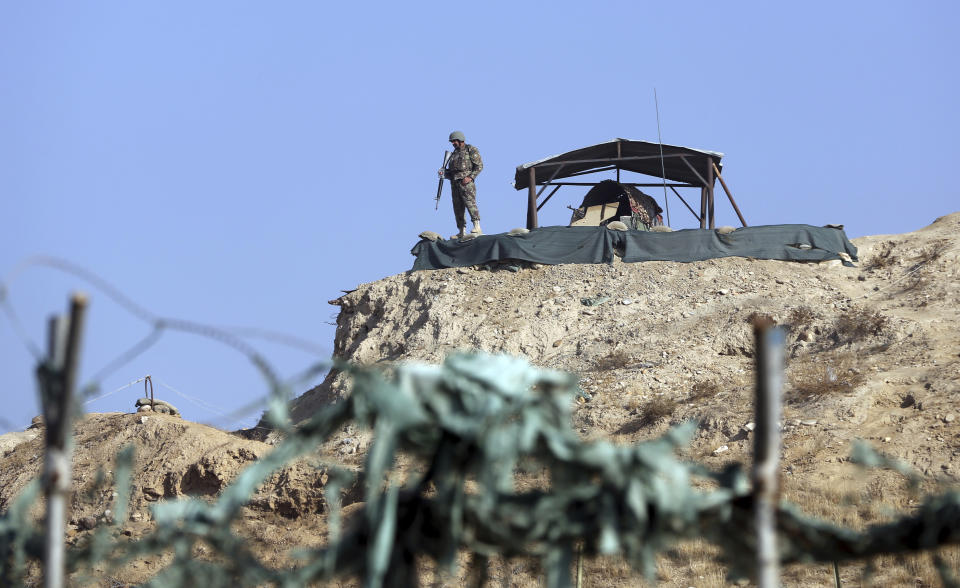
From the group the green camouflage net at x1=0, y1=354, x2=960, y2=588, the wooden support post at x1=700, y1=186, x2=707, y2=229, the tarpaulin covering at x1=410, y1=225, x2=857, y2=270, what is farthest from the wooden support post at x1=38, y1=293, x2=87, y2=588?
the wooden support post at x1=700, y1=186, x2=707, y2=229

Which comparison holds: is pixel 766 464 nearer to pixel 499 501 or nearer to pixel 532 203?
pixel 499 501

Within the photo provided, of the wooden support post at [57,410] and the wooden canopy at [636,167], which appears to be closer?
the wooden support post at [57,410]

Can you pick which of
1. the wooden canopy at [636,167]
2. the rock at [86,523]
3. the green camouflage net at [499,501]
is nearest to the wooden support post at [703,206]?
the wooden canopy at [636,167]

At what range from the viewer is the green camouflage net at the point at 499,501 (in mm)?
3090

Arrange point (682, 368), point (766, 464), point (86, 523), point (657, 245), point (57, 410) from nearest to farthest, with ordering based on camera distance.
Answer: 1. point (766, 464)
2. point (57, 410)
3. point (86, 523)
4. point (682, 368)
5. point (657, 245)

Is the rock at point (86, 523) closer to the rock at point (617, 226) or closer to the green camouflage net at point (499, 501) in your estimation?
the rock at point (617, 226)

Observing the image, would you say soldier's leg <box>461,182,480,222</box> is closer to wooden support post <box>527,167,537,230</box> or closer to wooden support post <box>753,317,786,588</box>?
wooden support post <box>527,167,537,230</box>

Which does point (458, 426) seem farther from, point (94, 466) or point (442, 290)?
point (442, 290)

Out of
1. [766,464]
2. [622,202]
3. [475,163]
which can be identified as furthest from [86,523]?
[766,464]

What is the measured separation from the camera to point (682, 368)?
58.6 ft

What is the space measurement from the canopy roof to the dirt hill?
8.97 feet

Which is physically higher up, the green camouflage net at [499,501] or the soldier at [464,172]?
the soldier at [464,172]

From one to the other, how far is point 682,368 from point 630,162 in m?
7.13

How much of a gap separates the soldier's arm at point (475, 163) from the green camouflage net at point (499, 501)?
18.8 meters
